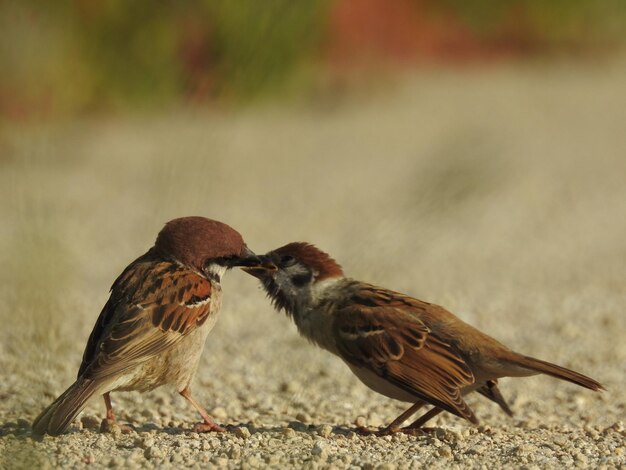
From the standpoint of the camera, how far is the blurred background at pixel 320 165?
3.44 metres

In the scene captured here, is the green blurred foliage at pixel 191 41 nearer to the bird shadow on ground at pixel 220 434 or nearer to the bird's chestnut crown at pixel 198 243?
the bird's chestnut crown at pixel 198 243

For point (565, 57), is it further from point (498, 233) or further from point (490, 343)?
point (490, 343)

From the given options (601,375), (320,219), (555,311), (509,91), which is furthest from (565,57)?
(601,375)

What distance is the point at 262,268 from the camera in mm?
4988

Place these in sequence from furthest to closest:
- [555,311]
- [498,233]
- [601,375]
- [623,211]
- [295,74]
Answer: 1. [295,74]
2. [623,211]
3. [498,233]
4. [555,311]
5. [601,375]

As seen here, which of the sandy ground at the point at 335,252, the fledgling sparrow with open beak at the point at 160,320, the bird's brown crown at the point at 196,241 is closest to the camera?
the sandy ground at the point at 335,252

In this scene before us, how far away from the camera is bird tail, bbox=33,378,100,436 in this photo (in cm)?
404

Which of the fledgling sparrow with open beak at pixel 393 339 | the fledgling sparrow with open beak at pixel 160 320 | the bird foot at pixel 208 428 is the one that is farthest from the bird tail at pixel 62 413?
the fledgling sparrow with open beak at pixel 393 339

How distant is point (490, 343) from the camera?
468 centimetres

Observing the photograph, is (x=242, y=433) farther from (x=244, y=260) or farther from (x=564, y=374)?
(x=564, y=374)

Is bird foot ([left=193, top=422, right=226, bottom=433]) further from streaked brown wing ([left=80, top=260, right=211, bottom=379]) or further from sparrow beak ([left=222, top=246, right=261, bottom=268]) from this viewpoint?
sparrow beak ([left=222, top=246, right=261, bottom=268])

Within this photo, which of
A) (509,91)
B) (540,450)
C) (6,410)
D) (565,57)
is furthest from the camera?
(565,57)

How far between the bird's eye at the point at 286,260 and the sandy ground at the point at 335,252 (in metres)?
0.31

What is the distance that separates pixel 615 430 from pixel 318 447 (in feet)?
5.07
